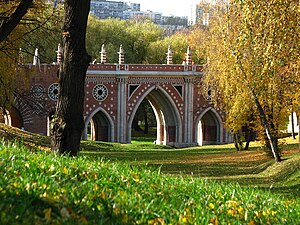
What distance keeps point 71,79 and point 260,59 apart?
352 inches

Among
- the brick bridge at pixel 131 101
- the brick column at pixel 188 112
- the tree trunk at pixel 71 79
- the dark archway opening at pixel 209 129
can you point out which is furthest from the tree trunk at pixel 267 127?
the dark archway opening at pixel 209 129

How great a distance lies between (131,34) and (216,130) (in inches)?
472

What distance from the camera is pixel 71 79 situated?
28.3 feet

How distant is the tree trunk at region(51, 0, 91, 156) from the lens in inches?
334

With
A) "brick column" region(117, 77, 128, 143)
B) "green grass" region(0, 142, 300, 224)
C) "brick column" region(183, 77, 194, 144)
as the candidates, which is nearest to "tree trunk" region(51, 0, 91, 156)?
"green grass" region(0, 142, 300, 224)

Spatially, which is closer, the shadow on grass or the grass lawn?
the shadow on grass

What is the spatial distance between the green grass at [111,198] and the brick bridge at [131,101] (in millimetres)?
30631

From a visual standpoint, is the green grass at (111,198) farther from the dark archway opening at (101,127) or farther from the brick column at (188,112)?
the brick column at (188,112)

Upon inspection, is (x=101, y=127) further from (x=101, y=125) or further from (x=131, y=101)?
(x=131, y=101)

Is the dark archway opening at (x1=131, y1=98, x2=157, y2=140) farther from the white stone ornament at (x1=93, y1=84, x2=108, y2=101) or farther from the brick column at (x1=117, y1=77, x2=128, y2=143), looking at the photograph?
the white stone ornament at (x1=93, y1=84, x2=108, y2=101)

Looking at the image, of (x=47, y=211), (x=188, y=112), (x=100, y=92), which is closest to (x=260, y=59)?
(x=47, y=211)

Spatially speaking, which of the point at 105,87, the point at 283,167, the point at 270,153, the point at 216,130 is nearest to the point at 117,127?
the point at 105,87

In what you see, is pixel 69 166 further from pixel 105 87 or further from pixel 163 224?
pixel 105 87

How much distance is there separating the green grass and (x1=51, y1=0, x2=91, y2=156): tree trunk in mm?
1322
